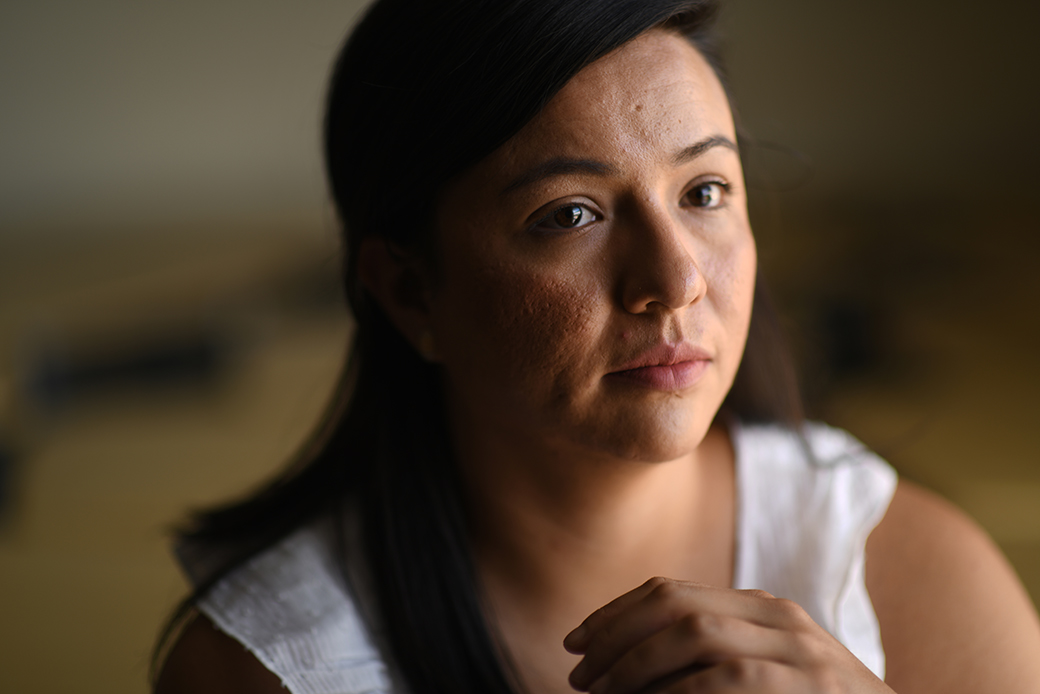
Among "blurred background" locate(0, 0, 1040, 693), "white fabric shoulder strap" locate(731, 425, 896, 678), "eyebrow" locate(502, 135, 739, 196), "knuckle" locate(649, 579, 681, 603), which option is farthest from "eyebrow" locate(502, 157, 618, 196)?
"blurred background" locate(0, 0, 1040, 693)

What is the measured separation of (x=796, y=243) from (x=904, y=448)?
156 cm

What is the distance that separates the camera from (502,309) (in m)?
0.92

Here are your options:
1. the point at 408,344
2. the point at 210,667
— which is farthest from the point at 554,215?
the point at 210,667

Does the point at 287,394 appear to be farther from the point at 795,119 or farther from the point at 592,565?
the point at 795,119

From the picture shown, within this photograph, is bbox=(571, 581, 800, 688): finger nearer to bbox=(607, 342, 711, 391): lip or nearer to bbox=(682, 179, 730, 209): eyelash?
bbox=(607, 342, 711, 391): lip

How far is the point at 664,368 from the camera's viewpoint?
0.89 meters

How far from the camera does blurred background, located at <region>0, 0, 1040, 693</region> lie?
6.84 ft

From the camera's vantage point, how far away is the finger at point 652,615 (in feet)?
2.49

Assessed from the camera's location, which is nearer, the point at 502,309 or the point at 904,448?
the point at 502,309

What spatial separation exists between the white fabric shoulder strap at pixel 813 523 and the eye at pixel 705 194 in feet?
1.29

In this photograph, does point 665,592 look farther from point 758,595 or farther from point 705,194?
point 705,194

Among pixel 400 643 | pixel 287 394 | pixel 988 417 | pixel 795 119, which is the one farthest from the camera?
pixel 795 119

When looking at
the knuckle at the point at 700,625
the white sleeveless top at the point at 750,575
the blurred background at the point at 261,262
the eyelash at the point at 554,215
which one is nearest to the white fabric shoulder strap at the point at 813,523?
the white sleeveless top at the point at 750,575

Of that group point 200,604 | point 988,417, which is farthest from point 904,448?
point 200,604
